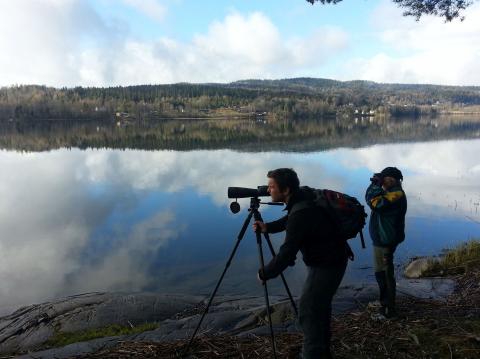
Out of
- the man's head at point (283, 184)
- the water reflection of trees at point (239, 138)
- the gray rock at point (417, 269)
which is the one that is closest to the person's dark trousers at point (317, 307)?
the man's head at point (283, 184)

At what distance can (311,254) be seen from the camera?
3990 mm

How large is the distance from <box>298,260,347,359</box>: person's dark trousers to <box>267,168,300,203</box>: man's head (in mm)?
765

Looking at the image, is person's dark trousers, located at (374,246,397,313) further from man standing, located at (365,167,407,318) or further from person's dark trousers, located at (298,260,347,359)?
person's dark trousers, located at (298,260,347,359)

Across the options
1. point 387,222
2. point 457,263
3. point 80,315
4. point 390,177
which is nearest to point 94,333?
point 80,315

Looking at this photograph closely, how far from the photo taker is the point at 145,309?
8.60 meters

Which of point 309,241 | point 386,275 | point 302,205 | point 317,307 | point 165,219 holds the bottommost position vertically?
point 165,219

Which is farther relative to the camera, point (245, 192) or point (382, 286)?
point (382, 286)

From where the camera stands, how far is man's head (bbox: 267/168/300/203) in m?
3.96

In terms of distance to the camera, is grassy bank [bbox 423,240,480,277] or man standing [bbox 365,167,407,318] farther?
grassy bank [bbox 423,240,480,277]

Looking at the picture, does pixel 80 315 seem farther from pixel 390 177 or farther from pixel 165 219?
pixel 165 219

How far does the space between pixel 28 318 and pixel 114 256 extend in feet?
16.6

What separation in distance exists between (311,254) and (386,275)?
8.21 ft

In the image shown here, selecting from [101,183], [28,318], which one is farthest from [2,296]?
[101,183]

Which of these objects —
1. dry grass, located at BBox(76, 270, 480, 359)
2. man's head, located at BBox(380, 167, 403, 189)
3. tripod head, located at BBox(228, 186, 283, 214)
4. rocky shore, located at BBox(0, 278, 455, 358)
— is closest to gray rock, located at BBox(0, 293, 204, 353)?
rocky shore, located at BBox(0, 278, 455, 358)
